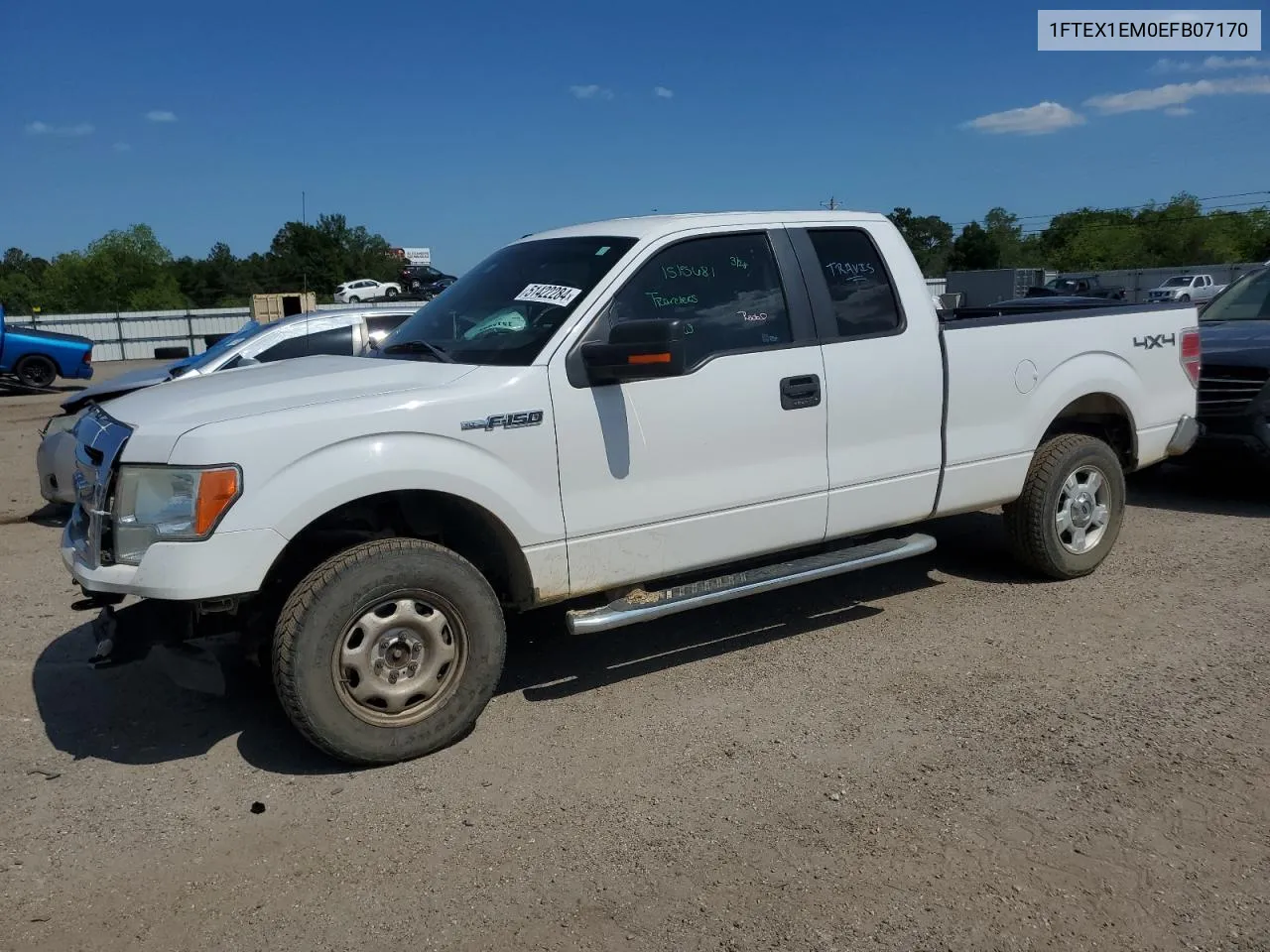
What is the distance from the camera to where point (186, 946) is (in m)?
2.98

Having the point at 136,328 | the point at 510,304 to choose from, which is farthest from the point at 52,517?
the point at 136,328

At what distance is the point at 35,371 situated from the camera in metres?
22.3

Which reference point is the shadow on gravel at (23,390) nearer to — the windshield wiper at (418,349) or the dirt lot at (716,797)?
the dirt lot at (716,797)

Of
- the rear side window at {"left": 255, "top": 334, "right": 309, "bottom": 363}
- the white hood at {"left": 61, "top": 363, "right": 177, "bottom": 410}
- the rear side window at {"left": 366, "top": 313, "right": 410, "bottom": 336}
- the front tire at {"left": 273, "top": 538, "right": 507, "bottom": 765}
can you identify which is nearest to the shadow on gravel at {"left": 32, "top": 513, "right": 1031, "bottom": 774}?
the front tire at {"left": 273, "top": 538, "right": 507, "bottom": 765}

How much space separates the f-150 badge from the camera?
13.3ft

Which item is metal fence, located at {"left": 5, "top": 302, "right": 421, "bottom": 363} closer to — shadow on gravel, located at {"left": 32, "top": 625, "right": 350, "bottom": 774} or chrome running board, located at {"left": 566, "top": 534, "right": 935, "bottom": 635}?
shadow on gravel, located at {"left": 32, "top": 625, "right": 350, "bottom": 774}

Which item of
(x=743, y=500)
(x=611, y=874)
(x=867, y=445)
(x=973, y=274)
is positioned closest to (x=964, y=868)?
(x=611, y=874)

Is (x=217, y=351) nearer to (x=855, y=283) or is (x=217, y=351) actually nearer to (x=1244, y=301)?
(x=855, y=283)

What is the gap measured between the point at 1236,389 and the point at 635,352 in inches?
234

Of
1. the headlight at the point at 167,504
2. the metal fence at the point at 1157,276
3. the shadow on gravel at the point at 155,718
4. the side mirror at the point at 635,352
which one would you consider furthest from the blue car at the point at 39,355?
the metal fence at the point at 1157,276

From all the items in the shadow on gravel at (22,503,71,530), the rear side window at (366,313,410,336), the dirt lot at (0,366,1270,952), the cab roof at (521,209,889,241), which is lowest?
the dirt lot at (0,366,1270,952)

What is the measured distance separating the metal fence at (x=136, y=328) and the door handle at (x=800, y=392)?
3802 cm

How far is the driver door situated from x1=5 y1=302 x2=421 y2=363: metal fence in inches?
1490

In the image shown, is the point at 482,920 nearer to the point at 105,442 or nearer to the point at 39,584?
the point at 105,442
